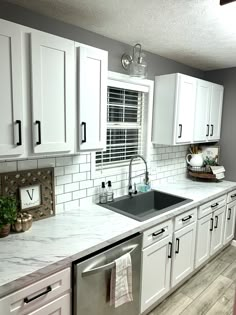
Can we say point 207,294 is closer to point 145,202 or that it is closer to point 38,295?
point 145,202

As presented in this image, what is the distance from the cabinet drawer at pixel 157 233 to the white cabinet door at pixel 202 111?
4.16ft

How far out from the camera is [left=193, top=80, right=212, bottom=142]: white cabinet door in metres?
2.88

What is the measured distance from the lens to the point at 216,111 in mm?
3229

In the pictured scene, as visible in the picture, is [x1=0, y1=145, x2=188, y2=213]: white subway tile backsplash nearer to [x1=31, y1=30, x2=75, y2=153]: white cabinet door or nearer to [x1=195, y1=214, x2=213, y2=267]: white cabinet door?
[x1=31, y1=30, x2=75, y2=153]: white cabinet door

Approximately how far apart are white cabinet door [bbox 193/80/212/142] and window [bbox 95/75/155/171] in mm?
649

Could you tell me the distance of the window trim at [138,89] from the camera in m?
2.27

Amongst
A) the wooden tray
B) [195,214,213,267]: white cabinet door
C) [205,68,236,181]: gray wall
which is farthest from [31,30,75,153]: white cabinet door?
[205,68,236,181]: gray wall

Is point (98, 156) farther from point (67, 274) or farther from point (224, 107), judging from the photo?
point (224, 107)

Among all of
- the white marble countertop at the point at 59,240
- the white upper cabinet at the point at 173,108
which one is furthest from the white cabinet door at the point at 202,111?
the white marble countertop at the point at 59,240

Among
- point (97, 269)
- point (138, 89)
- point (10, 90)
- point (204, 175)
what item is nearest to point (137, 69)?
point (138, 89)

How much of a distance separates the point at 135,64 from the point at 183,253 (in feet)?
6.29

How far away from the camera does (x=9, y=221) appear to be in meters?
1.52

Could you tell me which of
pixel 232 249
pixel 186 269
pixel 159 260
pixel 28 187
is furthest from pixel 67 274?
pixel 232 249

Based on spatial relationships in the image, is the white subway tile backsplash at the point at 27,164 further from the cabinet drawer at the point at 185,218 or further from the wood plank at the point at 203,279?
the wood plank at the point at 203,279
